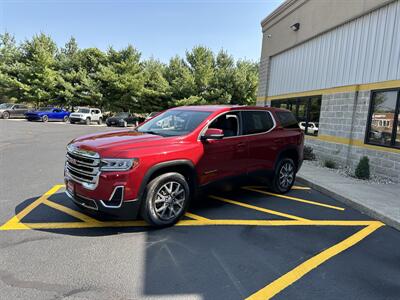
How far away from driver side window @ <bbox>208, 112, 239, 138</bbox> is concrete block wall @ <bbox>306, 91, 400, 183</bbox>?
509 cm

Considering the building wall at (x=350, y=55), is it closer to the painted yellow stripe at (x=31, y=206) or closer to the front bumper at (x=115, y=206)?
the front bumper at (x=115, y=206)

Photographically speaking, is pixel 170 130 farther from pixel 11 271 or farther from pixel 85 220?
pixel 11 271

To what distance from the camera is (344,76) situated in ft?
33.0

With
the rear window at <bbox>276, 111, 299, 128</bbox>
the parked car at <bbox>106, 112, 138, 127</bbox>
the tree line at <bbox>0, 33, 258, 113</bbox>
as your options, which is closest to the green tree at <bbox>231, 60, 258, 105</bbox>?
the tree line at <bbox>0, 33, 258, 113</bbox>

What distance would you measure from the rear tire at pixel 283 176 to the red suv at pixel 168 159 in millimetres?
202

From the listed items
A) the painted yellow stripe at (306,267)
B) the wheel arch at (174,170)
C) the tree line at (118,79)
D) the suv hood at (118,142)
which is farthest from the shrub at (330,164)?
the tree line at (118,79)

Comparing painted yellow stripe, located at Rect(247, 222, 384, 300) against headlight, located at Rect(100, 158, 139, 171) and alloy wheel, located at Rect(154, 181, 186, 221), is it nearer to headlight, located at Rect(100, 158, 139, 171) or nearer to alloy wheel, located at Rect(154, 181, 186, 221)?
alloy wheel, located at Rect(154, 181, 186, 221)

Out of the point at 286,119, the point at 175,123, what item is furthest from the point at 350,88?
the point at 175,123

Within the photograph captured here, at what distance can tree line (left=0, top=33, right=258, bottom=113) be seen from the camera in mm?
35844

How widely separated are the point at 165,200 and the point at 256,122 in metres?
2.49

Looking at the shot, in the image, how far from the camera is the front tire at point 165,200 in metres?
4.14

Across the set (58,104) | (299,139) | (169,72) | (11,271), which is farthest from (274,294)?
(58,104)

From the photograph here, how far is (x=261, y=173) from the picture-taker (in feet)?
19.1

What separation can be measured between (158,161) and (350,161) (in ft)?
25.6
